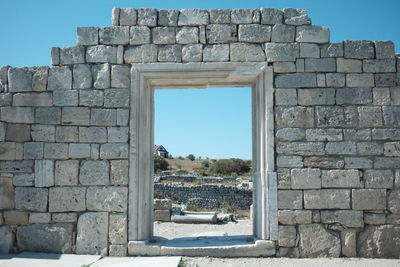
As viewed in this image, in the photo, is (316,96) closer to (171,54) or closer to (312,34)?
(312,34)

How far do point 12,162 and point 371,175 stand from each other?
5476 mm

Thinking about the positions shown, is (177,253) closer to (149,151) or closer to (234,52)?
(149,151)

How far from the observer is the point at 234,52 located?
532 cm

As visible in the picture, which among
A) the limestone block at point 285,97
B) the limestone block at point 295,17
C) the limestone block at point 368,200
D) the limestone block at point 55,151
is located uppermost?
the limestone block at point 295,17

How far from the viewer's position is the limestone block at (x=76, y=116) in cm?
531

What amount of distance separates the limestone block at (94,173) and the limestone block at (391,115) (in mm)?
4280

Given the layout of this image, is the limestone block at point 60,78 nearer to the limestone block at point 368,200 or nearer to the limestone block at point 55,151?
the limestone block at point 55,151

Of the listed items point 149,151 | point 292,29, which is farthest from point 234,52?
point 149,151

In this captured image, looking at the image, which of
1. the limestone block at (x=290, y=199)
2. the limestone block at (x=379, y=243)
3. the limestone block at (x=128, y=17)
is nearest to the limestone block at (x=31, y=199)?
the limestone block at (x=128, y=17)

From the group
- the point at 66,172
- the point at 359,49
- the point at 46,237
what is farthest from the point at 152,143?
the point at 359,49

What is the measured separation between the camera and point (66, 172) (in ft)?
17.2

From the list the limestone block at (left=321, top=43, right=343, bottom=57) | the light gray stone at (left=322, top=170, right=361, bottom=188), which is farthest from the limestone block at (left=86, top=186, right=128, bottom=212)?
the limestone block at (left=321, top=43, right=343, bottom=57)

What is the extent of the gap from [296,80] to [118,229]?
3516 mm

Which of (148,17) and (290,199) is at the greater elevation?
(148,17)
